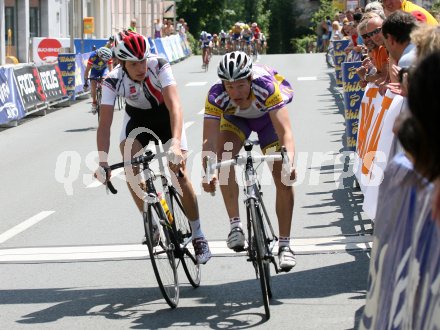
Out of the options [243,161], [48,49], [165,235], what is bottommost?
[48,49]

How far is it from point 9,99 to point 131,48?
50.1ft

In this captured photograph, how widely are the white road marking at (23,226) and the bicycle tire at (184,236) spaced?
2700 mm

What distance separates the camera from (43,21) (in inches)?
2117

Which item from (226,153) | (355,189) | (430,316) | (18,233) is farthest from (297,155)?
(430,316)

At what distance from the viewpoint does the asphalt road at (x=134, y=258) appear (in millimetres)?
7348

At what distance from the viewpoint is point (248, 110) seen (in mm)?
7906

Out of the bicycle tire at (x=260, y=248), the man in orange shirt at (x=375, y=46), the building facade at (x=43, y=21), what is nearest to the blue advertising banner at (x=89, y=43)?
the building facade at (x=43, y=21)

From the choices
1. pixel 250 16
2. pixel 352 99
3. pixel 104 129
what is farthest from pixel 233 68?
pixel 250 16

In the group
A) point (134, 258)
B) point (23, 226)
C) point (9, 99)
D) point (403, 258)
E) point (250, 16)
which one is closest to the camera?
point (403, 258)

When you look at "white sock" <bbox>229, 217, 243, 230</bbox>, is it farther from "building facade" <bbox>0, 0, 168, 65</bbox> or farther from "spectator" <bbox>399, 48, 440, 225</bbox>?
"building facade" <bbox>0, 0, 168, 65</bbox>

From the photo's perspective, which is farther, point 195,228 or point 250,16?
point 250,16

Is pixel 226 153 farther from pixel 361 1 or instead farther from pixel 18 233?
pixel 361 1

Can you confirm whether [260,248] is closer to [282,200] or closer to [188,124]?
[282,200]

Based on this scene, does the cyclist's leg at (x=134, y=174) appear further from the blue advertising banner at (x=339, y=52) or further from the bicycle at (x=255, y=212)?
the blue advertising banner at (x=339, y=52)
